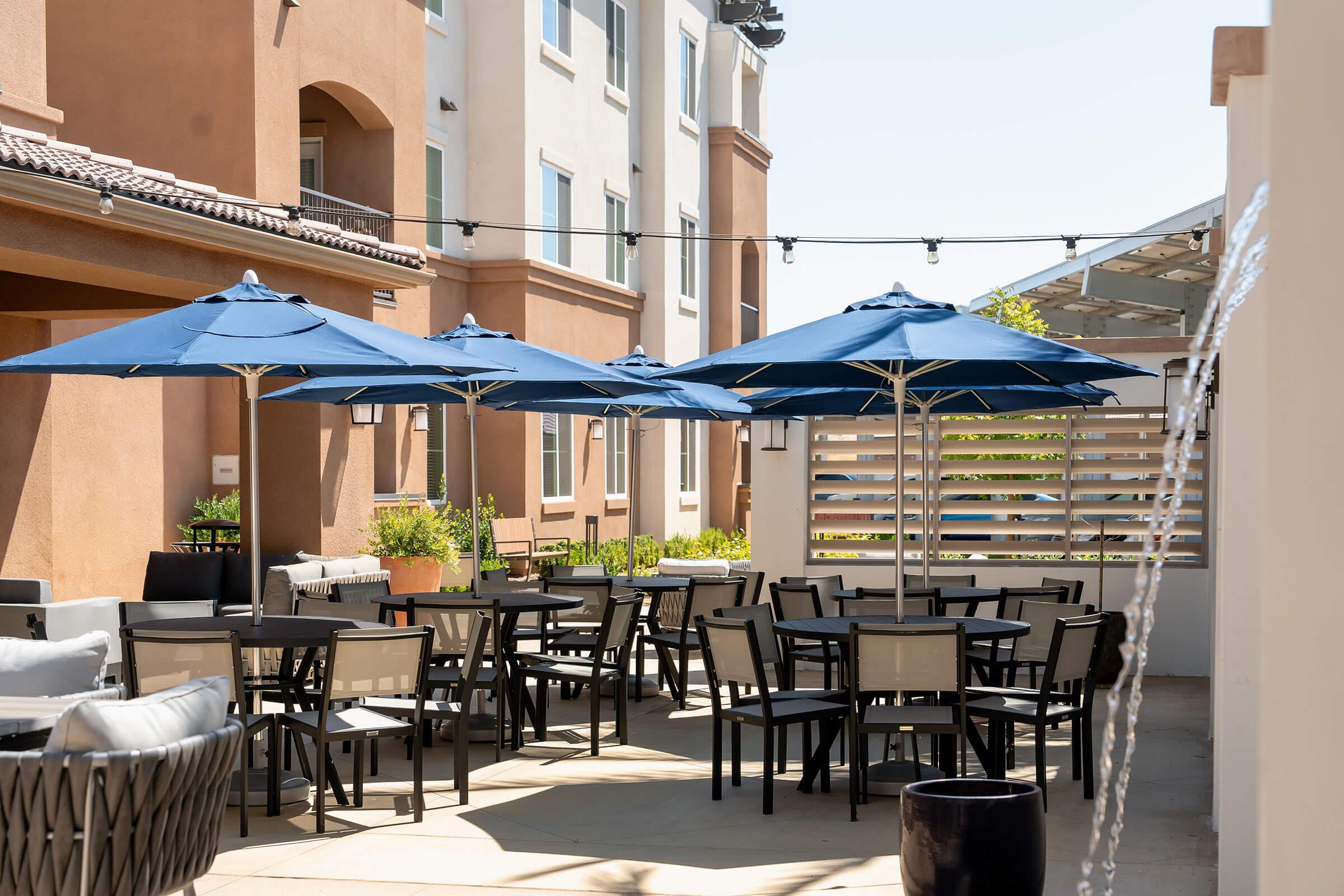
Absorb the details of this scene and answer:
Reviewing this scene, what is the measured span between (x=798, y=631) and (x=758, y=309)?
26.3 m

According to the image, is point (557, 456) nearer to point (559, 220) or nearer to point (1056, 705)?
point (559, 220)

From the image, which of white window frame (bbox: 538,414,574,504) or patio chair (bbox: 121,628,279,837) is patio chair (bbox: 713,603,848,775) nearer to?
patio chair (bbox: 121,628,279,837)

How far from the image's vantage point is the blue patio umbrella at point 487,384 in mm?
9797

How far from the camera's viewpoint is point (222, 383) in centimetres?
2108

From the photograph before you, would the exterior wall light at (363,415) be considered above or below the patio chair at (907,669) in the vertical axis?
above

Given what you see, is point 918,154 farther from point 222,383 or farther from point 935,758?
point 935,758

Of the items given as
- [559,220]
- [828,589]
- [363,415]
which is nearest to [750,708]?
[828,589]

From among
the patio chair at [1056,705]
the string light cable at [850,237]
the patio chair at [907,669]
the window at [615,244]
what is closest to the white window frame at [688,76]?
the window at [615,244]

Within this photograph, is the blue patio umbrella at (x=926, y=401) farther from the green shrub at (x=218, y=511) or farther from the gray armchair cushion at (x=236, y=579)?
the green shrub at (x=218, y=511)

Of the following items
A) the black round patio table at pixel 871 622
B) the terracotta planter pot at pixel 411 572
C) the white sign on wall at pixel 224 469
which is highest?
the white sign on wall at pixel 224 469

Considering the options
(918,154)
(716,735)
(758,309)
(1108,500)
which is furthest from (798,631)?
(758,309)

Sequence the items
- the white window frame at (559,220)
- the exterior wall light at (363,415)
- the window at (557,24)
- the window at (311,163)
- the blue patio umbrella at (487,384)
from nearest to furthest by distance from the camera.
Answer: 1. the blue patio umbrella at (487,384)
2. the exterior wall light at (363,415)
3. the window at (311,163)
4. the white window frame at (559,220)
5. the window at (557,24)

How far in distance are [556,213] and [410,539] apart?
9.50 metres

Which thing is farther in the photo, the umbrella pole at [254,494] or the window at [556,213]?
the window at [556,213]
